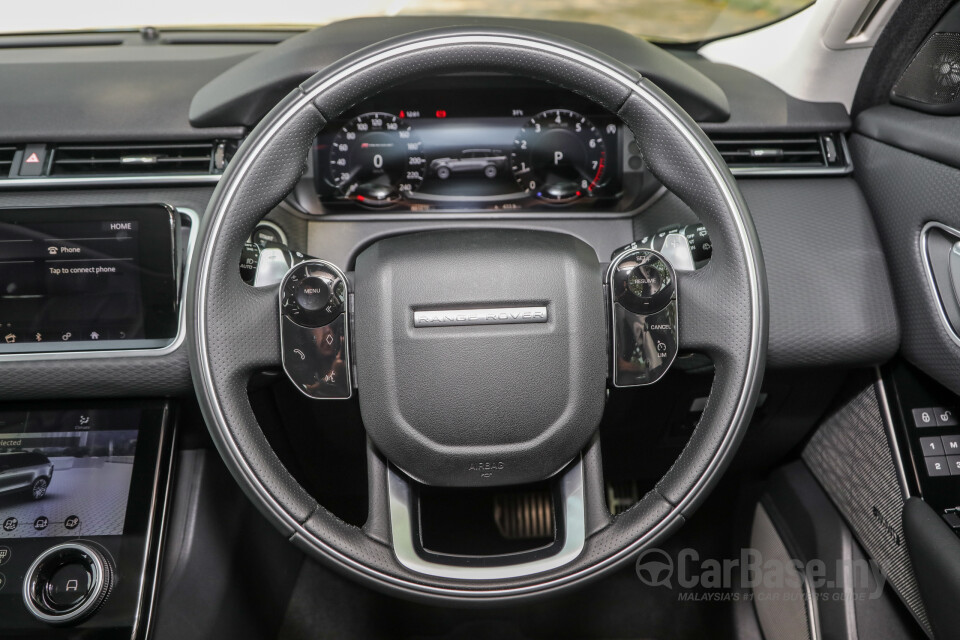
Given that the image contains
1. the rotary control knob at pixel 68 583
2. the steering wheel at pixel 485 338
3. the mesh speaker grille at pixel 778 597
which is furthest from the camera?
the mesh speaker grille at pixel 778 597

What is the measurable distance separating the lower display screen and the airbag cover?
48cm

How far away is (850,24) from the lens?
1249 mm

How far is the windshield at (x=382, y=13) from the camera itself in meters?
1.40

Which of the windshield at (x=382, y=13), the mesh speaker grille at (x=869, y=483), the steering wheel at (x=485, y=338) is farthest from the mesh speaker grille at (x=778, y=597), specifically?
the windshield at (x=382, y=13)

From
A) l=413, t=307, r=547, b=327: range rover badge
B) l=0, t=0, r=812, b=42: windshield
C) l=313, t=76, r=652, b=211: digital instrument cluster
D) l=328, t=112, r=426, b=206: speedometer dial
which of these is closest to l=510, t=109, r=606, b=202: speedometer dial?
l=313, t=76, r=652, b=211: digital instrument cluster

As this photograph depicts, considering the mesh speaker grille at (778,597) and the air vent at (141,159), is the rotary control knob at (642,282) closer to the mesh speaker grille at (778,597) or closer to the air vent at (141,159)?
the air vent at (141,159)

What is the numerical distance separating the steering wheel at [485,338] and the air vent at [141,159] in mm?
388

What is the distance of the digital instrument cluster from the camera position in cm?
122

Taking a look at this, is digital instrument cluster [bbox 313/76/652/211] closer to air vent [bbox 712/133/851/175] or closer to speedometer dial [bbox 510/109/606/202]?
speedometer dial [bbox 510/109/606/202]

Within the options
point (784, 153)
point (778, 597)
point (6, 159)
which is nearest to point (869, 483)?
point (778, 597)

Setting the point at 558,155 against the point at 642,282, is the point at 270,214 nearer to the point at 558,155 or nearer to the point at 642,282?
the point at 558,155

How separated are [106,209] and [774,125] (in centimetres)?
106

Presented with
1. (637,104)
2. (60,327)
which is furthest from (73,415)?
(637,104)

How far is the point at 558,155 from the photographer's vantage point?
126 cm
